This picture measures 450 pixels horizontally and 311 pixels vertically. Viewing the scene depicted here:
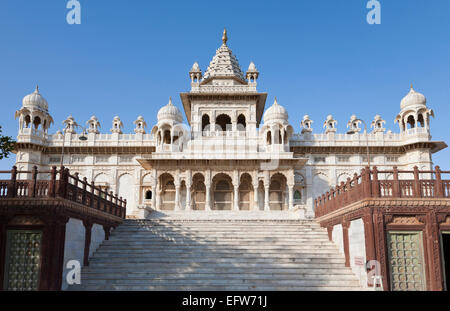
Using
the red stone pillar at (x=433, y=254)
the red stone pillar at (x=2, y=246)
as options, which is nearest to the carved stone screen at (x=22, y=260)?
the red stone pillar at (x=2, y=246)

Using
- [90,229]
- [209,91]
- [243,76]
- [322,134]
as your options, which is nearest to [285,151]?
[322,134]

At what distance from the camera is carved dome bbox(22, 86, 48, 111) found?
107 ft

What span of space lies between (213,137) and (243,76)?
398 inches

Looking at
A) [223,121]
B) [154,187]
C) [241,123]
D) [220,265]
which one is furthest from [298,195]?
[220,265]

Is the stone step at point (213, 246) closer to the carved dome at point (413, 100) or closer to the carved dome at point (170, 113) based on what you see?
the carved dome at point (170, 113)

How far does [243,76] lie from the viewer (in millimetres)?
38719

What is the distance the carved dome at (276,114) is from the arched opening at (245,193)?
5024 millimetres

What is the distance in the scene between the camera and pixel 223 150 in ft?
95.3

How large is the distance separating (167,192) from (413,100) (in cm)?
2239

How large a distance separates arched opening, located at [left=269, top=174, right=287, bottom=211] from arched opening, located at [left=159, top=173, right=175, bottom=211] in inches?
311

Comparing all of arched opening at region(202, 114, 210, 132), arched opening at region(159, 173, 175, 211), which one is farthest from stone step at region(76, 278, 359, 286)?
arched opening at region(202, 114, 210, 132)

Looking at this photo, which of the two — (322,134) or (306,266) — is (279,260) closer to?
(306,266)

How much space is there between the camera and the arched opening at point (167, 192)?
29.7 metres

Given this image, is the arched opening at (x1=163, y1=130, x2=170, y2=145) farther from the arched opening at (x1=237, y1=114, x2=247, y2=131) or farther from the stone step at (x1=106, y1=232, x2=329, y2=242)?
the stone step at (x1=106, y1=232, x2=329, y2=242)
